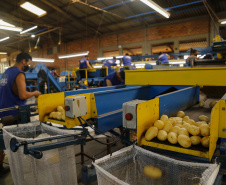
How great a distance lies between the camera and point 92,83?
8.35 metres

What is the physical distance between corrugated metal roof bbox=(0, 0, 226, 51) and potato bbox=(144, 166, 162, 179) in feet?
29.3

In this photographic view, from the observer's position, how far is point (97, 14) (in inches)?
458

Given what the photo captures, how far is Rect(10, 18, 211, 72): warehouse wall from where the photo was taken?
10500 mm

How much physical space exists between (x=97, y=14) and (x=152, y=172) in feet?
39.3

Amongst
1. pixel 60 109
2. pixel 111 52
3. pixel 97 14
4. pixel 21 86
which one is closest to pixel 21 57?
pixel 21 86

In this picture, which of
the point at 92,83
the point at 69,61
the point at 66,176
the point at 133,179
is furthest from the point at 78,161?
the point at 69,61

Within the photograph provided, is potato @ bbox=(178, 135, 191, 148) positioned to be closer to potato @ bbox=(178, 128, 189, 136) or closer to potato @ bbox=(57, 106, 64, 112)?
potato @ bbox=(178, 128, 189, 136)

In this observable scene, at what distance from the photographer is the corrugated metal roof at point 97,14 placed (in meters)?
9.54

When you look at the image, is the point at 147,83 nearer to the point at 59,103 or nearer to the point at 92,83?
the point at 59,103

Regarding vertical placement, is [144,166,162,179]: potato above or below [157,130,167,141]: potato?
below

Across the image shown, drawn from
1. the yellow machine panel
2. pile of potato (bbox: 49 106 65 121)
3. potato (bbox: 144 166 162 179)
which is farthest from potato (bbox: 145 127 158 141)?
the yellow machine panel

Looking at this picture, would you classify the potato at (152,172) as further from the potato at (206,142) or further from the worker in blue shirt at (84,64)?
the worker in blue shirt at (84,64)

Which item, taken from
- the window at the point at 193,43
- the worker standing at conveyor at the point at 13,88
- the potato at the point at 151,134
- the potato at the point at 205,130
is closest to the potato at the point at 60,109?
the worker standing at conveyor at the point at 13,88

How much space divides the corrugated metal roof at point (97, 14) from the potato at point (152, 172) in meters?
8.92
